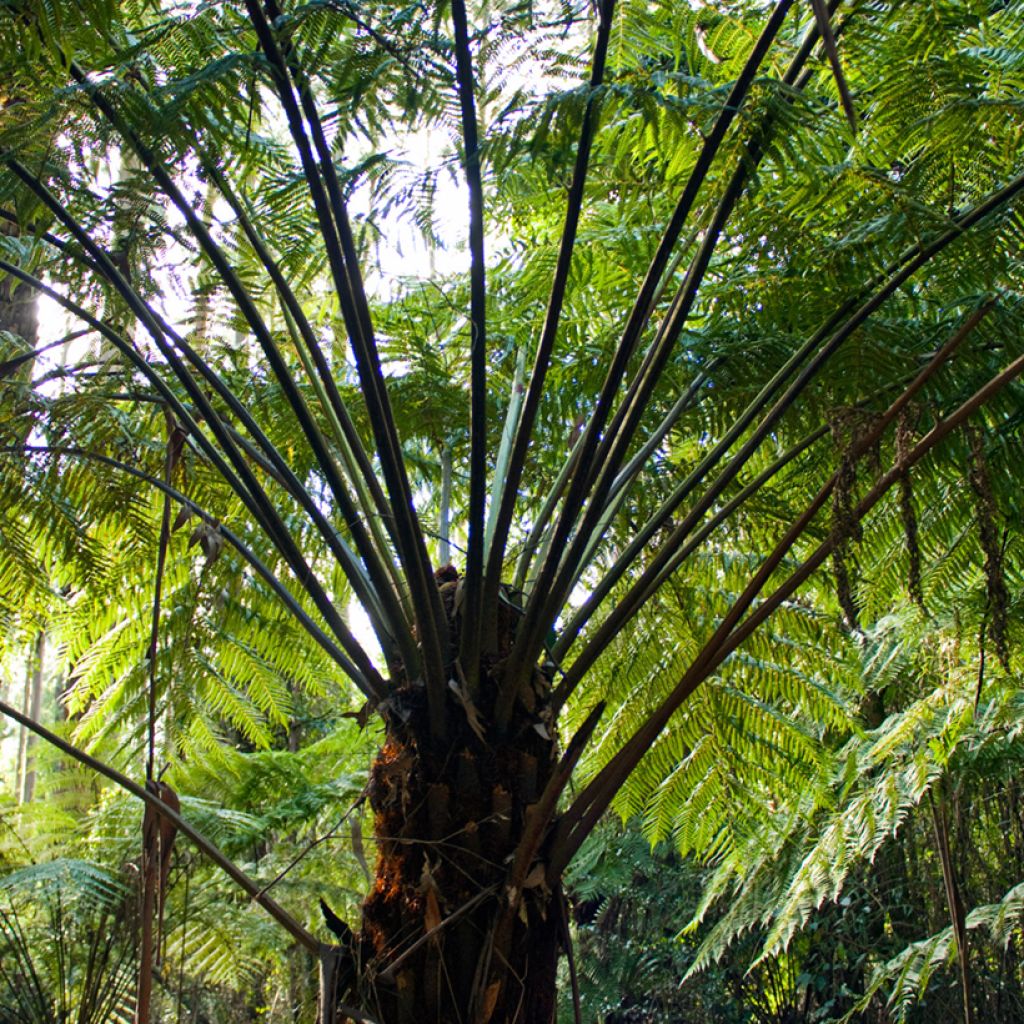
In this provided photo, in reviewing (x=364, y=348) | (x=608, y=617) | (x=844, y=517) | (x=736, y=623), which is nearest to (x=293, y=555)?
(x=364, y=348)

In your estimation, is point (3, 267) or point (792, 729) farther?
point (792, 729)

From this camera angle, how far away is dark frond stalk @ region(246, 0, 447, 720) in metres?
1.19

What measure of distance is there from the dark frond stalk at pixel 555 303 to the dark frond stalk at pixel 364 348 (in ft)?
0.32

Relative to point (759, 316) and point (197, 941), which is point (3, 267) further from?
point (197, 941)

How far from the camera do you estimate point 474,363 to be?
1243 mm

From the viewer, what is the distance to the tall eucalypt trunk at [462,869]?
4.04 feet

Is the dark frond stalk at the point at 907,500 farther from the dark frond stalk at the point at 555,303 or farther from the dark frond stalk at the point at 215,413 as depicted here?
the dark frond stalk at the point at 215,413

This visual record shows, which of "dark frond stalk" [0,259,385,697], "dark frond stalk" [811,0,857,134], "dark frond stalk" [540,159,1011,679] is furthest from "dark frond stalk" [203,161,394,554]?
"dark frond stalk" [811,0,857,134]

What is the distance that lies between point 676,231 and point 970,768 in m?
2.59

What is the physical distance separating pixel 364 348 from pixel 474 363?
145 mm

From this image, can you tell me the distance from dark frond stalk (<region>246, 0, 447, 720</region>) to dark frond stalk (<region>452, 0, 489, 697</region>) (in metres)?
0.05

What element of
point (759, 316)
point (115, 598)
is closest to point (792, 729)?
point (759, 316)

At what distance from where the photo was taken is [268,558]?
7.07 feet

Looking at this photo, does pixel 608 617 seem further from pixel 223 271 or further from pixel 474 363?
pixel 223 271
